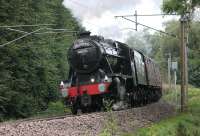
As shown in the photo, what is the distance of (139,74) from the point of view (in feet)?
97.7

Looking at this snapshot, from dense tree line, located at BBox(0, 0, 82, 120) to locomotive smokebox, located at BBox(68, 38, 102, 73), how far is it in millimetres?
3943

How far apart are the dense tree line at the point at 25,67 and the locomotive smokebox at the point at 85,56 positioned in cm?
394

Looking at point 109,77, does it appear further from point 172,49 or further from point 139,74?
point 172,49

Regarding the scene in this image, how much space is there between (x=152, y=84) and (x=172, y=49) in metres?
59.3

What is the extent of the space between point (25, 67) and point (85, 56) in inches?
337

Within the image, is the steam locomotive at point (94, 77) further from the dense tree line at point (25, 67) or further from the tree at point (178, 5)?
the dense tree line at point (25, 67)

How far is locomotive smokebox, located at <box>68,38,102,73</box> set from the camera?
25.1 m

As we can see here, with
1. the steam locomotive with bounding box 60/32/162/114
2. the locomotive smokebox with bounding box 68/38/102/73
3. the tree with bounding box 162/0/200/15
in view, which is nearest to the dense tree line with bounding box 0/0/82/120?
the locomotive smokebox with bounding box 68/38/102/73

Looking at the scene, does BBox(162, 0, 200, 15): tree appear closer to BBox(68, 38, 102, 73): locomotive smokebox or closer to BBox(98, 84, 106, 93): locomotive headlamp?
BBox(68, 38, 102, 73): locomotive smokebox

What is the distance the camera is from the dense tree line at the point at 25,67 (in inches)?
1168

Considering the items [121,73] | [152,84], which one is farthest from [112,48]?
[152,84]

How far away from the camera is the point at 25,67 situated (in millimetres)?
33062

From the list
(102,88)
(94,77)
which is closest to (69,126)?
(102,88)

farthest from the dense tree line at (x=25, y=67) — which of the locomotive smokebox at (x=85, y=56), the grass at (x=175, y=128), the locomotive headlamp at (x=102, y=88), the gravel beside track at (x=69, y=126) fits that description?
the grass at (x=175, y=128)
